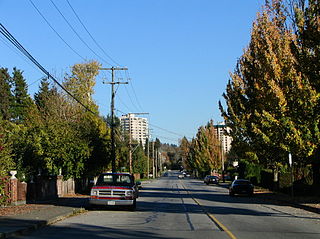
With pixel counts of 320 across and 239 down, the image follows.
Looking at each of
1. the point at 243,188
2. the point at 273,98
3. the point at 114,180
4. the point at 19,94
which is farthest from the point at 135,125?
the point at 114,180

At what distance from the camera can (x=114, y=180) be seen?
23500 mm

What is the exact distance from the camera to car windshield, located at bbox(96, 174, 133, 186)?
23.1 meters

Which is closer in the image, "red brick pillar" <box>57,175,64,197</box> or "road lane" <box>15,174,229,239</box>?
"road lane" <box>15,174,229,239</box>

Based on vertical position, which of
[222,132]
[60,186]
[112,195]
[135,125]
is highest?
[135,125]

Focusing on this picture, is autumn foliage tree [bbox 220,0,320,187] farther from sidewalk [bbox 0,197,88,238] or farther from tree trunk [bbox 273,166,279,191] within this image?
sidewalk [bbox 0,197,88,238]

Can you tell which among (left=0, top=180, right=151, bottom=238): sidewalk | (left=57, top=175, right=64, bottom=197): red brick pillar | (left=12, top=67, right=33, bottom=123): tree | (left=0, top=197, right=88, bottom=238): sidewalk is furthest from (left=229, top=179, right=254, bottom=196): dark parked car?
(left=12, top=67, right=33, bottom=123): tree

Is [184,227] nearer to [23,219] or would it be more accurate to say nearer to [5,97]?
[23,219]

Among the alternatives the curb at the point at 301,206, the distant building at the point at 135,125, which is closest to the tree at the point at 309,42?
the curb at the point at 301,206

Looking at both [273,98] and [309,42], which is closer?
[309,42]

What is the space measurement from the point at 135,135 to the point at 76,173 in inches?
6427

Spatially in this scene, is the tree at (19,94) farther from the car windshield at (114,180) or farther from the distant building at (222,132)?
the car windshield at (114,180)

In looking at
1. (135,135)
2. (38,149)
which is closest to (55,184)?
(38,149)

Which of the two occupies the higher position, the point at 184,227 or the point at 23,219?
the point at 23,219

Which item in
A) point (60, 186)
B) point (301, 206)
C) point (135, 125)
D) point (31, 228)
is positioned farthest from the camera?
point (135, 125)
